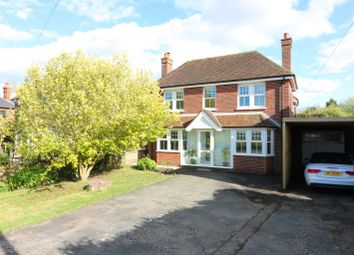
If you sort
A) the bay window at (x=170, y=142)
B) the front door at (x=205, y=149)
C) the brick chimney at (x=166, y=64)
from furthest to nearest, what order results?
the brick chimney at (x=166, y=64), the bay window at (x=170, y=142), the front door at (x=205, y=149)

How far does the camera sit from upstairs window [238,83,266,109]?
16.7 metres

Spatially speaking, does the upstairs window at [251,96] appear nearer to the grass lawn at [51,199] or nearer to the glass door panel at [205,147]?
the glass door panel at [205,147]

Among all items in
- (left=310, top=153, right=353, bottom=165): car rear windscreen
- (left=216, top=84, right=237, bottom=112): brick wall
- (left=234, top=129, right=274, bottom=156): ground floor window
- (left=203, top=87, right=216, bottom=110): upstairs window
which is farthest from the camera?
(left=203, top=87, right=216, bottom=110): upstairs window

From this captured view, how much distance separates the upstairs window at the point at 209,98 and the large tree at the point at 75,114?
6.18 meters

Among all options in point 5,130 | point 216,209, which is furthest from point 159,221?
point 5,130

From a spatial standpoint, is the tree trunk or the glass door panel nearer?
the tree trunk

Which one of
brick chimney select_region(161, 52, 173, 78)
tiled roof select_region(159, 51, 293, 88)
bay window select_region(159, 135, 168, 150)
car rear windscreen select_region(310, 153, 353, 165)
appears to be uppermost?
brick chimney select_region(161, 52, 173, 78)

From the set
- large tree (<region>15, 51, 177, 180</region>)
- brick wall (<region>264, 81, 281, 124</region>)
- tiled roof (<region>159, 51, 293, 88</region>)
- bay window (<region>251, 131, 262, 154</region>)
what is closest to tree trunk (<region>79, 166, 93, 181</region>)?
large tree (<region>15, 51, 177, 180</region>)

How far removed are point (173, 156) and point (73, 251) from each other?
1353cm

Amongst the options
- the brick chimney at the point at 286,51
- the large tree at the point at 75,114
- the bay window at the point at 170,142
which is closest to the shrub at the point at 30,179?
the large tree at the point at 75,114

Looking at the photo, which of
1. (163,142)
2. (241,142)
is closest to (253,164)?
(241,142)

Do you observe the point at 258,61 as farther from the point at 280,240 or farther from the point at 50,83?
the point at 280,240

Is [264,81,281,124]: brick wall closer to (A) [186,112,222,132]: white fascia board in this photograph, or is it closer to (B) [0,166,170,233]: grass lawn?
(A) [186,112,222,132]: white fascia board

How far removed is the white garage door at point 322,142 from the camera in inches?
666
